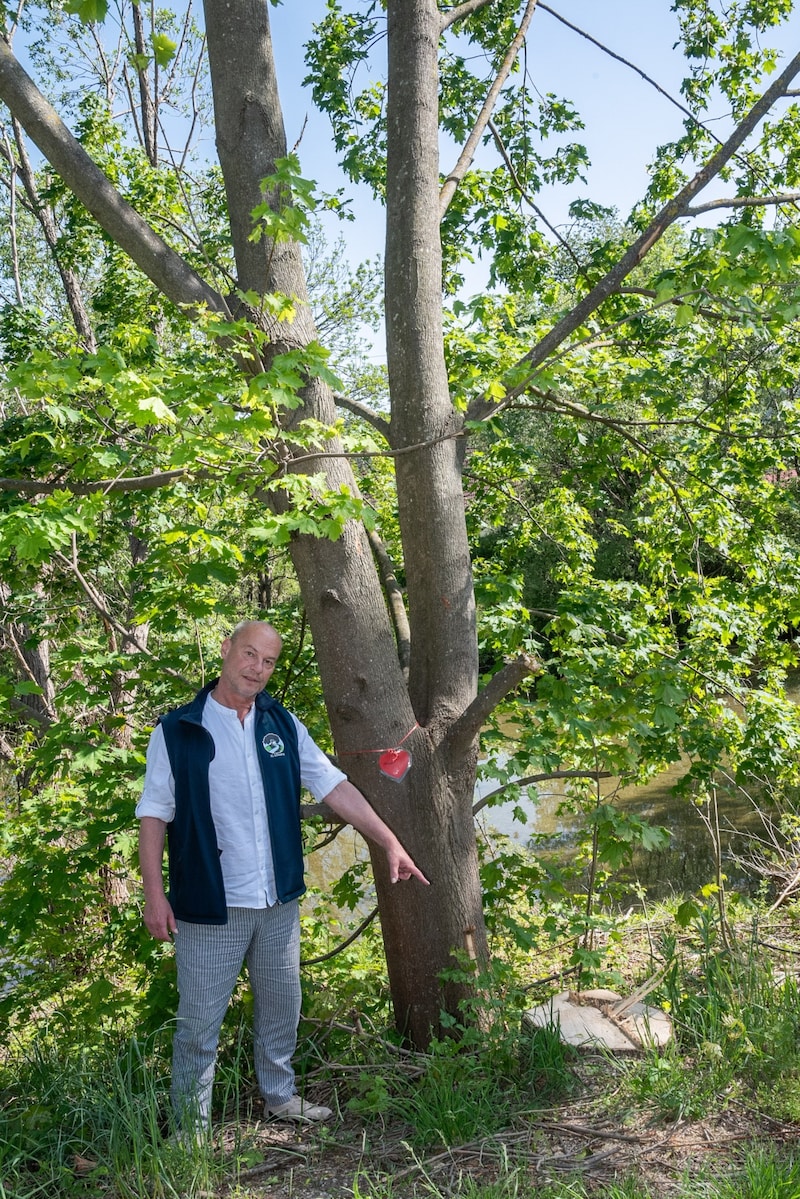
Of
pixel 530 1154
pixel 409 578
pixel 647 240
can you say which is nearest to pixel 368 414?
pixel 409 578

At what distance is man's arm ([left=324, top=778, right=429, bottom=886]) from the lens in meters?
3.48

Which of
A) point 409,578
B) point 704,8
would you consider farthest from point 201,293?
point 704,8

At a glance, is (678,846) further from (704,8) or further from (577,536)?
(704,8)

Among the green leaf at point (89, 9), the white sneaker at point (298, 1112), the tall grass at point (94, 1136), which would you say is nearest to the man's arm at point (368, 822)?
the white sneaker at point (298, 1112)

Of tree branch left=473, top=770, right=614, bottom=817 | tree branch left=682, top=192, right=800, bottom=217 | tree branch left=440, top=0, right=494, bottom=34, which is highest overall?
tree branch left=440, top=0, right=494, bottom=34

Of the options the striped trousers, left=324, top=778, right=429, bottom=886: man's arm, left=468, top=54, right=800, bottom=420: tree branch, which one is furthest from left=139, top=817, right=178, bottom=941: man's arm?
left=468, top=54, right=800, bottom=420: tree branch

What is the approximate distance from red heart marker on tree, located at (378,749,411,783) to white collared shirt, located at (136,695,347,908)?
2.08 feet

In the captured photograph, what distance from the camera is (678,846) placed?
1186 cm

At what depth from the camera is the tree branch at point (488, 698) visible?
3.51 meters

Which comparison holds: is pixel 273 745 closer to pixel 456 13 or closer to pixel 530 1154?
pixel 530 1154

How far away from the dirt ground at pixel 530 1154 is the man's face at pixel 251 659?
1414mm

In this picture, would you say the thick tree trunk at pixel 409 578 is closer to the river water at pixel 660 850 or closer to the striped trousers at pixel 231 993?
the striped trousers at pixel 231 993

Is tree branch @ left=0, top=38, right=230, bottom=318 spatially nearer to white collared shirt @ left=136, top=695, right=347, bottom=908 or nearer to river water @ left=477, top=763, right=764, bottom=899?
white collared shirt @ left=136, top=695, right=347, bottom=908

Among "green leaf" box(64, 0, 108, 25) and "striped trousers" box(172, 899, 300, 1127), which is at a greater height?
"green leaf" box(64, 0, 108, 25)
